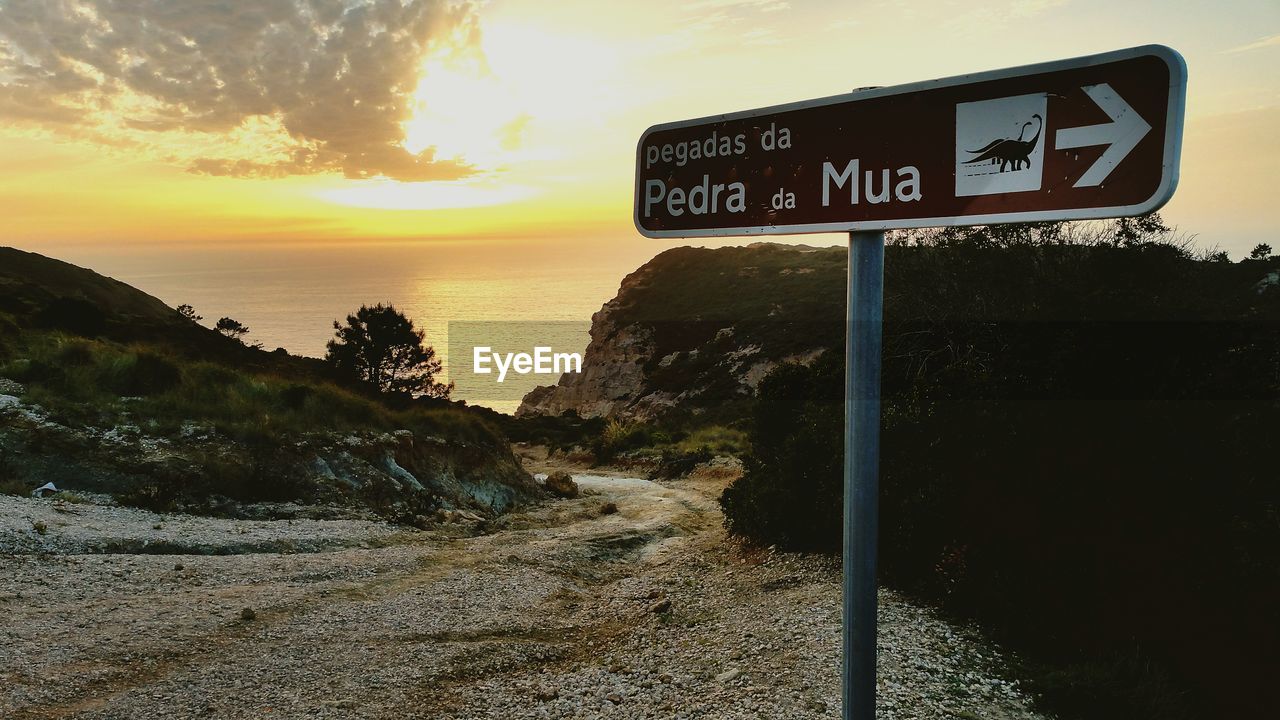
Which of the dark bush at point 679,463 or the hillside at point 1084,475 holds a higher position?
the hillside at point 1084,475

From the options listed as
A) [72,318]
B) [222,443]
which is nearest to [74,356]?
[222,443]

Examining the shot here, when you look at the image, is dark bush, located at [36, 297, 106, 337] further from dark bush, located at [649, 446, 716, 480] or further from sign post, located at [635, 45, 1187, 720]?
sign post, located at [635, 45, 1187, 720]

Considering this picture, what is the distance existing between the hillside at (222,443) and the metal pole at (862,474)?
1231 cm

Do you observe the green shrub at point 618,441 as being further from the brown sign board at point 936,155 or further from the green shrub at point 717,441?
the brown sign board at point 936,155

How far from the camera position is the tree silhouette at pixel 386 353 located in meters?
32.1

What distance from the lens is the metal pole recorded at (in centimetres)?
178

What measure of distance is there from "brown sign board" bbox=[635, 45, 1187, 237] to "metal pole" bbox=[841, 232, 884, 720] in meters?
0.13

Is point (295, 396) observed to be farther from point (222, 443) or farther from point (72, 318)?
point (72, 318)

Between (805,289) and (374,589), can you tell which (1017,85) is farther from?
(805,289)

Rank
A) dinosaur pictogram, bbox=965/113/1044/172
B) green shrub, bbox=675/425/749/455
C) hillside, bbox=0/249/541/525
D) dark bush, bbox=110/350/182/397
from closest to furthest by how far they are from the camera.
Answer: dinosaur pictogram, bbox=965/113/1044/172
hillside, bbox=0/249/541/525
dark bush, bbox=110/350/182/397
green shrub, bbox=675/425/749/455

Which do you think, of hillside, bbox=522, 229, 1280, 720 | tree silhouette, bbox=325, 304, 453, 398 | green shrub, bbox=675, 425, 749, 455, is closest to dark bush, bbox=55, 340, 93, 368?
tree silhouette, bbox=325, 304, 453, 398

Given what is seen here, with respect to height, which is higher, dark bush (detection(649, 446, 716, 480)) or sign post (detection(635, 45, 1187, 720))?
sign post (detection(635, 45, 1187, 720))

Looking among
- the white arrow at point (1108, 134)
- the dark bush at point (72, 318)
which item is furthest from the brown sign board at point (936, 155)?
the dark bush at point (72, 318)

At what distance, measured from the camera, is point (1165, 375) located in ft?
19.6
